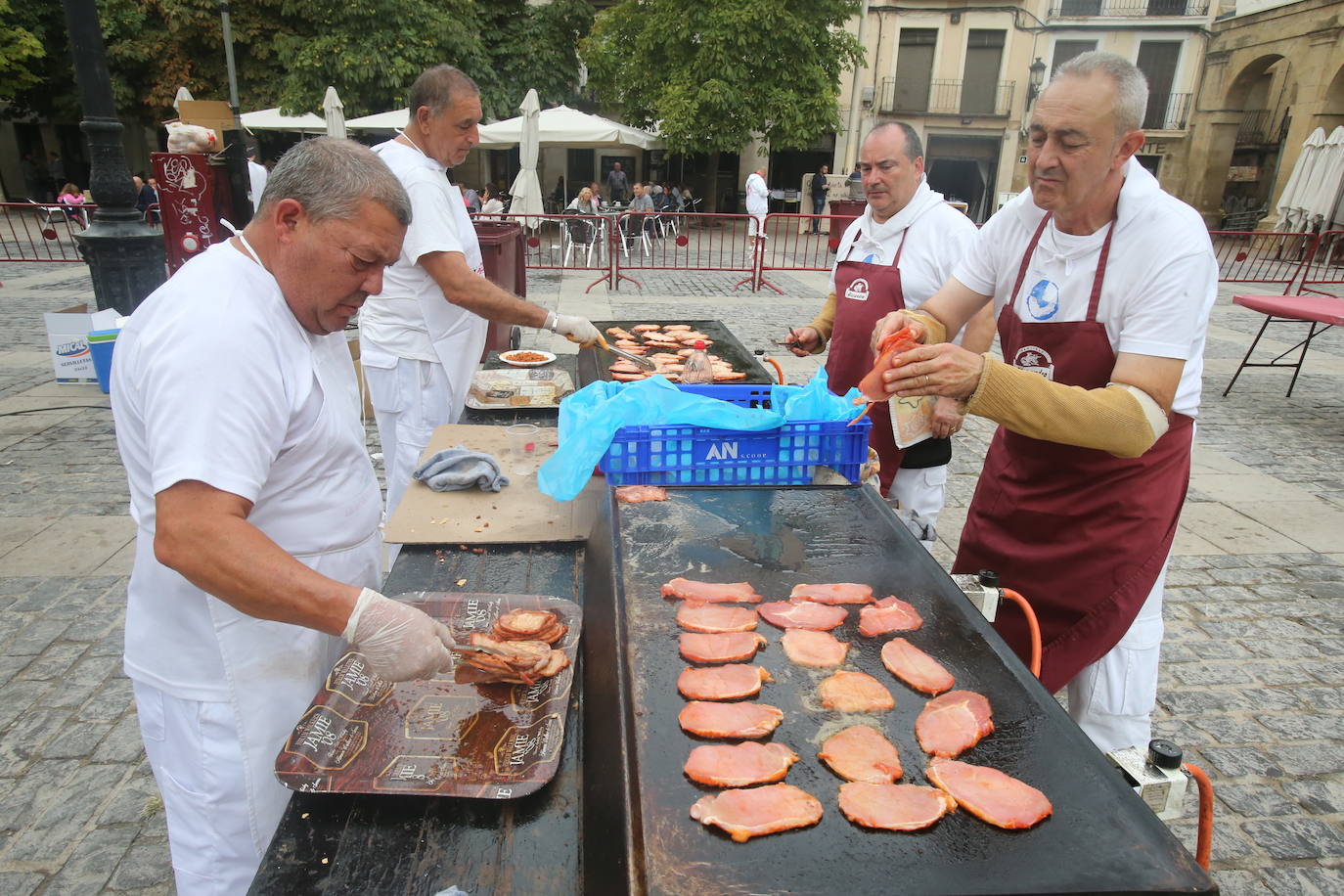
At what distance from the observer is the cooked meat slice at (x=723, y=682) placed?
5.63 feet

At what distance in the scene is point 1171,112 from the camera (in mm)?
28438

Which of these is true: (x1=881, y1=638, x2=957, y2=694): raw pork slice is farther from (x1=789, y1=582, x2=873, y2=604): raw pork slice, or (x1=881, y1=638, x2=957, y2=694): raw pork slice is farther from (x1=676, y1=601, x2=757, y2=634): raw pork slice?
(x1=676, y1=601, x2=757, y2=634): raw pork slice

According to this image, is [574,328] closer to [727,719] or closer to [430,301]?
[430,301]

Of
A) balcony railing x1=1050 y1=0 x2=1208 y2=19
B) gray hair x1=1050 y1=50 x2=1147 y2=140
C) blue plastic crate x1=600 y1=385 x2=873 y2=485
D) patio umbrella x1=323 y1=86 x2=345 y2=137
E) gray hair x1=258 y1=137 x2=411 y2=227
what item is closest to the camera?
gray hair x1=258 y1=137 x2=411 y2=227

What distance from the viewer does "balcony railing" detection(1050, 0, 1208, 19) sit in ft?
91.2

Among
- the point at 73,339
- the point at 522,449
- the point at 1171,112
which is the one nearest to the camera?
the point at 522,449

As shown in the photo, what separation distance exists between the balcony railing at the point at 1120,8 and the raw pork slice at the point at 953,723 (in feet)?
109

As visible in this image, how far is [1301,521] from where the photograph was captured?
5.52 metres

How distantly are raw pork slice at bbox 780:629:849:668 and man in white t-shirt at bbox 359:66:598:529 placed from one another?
92.3 inches

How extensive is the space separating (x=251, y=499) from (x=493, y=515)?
136 centimetres

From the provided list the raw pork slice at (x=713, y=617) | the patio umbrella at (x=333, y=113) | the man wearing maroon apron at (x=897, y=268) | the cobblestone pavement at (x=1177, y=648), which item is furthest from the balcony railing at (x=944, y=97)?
the raw pork slice at (x=713, y=617)

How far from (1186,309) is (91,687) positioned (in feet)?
14.1

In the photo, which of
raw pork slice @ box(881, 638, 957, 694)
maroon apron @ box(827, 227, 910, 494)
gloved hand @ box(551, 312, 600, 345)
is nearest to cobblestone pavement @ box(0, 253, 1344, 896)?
maroon apron @ box(827, 227, 910, 494)

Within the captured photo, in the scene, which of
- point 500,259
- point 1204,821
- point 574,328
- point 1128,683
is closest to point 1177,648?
point 1128,683
